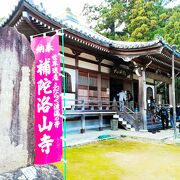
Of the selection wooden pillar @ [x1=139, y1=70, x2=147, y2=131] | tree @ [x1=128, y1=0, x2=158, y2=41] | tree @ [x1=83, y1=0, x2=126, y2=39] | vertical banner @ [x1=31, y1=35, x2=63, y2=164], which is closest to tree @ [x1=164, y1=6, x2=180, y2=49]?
tree @ [x1=128, y1=0, x2=158, y2=41]

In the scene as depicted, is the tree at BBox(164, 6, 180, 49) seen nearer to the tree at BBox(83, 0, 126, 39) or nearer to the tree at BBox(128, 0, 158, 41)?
the tree at BBox(128, 0, 158, 41)

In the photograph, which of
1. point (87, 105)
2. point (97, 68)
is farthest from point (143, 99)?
point (87, 105)

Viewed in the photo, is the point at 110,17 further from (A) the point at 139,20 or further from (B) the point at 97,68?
(B) the point at 97,68

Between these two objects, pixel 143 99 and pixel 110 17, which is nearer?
pixel 143 99

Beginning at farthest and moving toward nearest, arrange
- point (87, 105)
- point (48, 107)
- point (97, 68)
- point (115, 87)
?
point (115, 87) < point (97, 68) < point (87, 105) < point (48, 107)

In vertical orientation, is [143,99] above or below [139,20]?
below

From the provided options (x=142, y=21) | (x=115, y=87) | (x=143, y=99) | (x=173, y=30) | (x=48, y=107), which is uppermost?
(x=142, y=21)

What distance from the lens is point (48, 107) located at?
144 inches

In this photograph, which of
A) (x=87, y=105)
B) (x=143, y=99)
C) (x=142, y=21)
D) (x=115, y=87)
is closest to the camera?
(x=87, y=105)

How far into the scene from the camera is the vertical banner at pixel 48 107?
360 cm

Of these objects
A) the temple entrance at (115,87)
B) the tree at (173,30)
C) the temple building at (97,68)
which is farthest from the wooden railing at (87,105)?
the tree at (173,30)

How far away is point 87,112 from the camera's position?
33.9 ft

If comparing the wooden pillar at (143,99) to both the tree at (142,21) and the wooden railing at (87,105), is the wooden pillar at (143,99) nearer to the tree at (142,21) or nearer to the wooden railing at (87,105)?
the wooden railing at (87,105)

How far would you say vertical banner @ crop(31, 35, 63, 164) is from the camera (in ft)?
11.8
